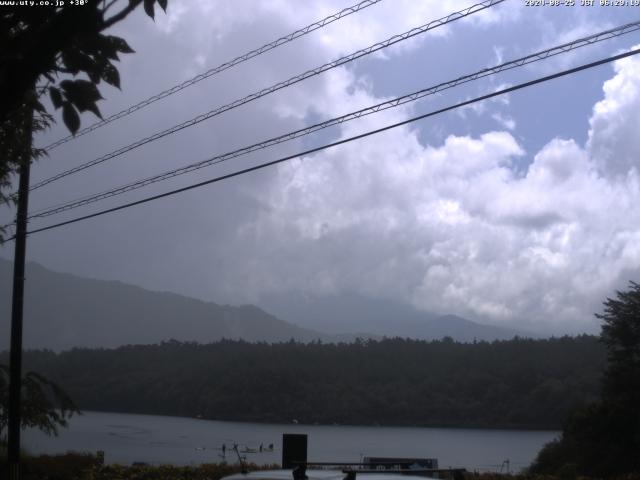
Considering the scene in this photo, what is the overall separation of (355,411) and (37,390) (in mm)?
44455

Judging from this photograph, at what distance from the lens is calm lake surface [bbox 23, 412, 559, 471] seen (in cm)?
3269

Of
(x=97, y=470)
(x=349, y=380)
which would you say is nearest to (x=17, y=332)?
(x=97, y=470)

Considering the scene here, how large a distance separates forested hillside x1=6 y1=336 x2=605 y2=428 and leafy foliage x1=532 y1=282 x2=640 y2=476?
8.97 metres

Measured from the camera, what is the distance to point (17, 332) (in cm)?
1692

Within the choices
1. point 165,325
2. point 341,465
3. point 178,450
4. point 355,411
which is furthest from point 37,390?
point 165,325

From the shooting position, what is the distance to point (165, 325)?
18650 centimetres

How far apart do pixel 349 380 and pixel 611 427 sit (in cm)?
3730

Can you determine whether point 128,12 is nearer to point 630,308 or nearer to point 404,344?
point 630,308

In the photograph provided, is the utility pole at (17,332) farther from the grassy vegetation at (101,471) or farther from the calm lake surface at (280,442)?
the calm lake surface at (280,442)

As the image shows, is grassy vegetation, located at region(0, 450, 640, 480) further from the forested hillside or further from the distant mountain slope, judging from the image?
the distant mountain slope

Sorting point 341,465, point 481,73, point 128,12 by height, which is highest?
point 481,73

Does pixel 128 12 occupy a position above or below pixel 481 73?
below

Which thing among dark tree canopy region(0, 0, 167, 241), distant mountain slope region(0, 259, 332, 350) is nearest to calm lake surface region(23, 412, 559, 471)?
dark tree canopy region(0, 0, 167, 241)

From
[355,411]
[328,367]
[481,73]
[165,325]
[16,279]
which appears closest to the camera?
[481,73]
